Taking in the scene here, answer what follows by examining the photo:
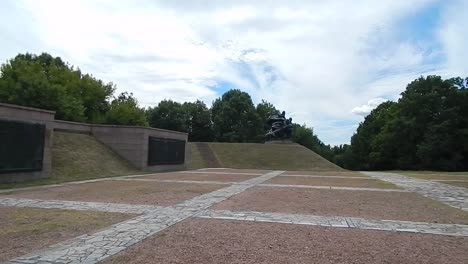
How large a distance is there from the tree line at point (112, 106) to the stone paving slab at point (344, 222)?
20.0 meters

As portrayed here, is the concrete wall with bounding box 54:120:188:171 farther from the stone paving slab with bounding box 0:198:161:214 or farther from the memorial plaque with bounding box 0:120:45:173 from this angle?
the stone paving slab with bounding box 0:198:161:214

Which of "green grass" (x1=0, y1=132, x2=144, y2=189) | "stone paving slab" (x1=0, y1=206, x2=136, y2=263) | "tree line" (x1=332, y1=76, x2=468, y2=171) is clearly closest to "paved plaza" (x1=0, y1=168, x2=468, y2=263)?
"stone paving slab" (x1=0, y1=206, x2=136, y2=263)

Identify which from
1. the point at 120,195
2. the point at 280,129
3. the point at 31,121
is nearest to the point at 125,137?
the point at 31,121

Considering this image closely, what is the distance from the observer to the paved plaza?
16.2 feet

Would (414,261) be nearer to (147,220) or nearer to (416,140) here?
(147,220)

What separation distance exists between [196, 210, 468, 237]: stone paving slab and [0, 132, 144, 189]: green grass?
826 cm

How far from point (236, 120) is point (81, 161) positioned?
51.1 m

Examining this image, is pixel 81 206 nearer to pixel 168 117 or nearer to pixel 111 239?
pixel 111 239

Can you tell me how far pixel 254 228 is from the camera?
21.7 feet

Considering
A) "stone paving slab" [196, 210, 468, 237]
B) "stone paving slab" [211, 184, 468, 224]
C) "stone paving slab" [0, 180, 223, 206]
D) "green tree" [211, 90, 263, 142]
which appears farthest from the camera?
"green tree" [211, 90, 263, 142]

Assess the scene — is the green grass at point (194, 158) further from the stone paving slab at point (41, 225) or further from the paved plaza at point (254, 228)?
the stone paving slab at point (41, 225)

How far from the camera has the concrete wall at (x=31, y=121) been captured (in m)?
13.0

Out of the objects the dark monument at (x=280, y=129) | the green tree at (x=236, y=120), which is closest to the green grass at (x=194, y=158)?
the dark monument at (x=280, y=129)

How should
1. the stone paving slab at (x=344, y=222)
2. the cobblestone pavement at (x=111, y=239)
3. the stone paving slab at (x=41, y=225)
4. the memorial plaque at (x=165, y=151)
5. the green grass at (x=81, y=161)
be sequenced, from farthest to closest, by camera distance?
the memorial plaque at (x=165, y=151)
the green grass at (x=81, y=161)
the stone paving slab at (x=344, y=222)
the stone paving slab at (x=41, y=225)
the cobblestone pavement at (x=111, y=239)
